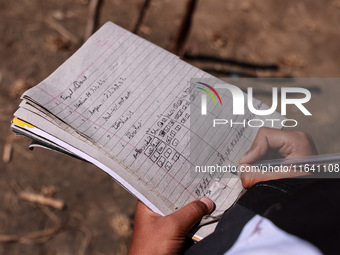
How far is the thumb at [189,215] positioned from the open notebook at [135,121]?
0.11 feet

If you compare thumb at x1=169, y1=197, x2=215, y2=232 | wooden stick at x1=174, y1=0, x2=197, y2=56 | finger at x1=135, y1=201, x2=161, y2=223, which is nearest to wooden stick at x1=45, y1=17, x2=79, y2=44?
wooden stick at x1=174, y1=0, x2=197, y2=56

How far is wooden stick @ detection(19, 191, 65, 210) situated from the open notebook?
96 cm

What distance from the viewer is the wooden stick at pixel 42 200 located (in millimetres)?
1741

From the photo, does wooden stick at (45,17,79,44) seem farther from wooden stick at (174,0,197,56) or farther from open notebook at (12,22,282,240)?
open notebook at (12,22,282,240)

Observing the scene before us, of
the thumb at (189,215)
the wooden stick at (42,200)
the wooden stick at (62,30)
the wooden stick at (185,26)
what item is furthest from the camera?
the wooden stick at (62,30)

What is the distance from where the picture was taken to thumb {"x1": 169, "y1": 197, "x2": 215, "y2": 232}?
2.73 feet

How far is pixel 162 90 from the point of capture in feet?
3.23

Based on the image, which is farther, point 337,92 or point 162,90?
point 337,92

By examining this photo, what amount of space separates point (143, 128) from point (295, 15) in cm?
210

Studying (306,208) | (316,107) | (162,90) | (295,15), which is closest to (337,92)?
(316,107)

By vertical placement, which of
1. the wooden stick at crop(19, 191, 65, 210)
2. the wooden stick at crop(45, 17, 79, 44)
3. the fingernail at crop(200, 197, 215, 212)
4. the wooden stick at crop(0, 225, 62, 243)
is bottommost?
the wooden stick at crop(0, 225, 62, 243)

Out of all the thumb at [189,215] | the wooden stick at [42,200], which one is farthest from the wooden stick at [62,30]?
the thumb at [189,215]

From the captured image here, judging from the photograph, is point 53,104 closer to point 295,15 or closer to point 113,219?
point 113,219

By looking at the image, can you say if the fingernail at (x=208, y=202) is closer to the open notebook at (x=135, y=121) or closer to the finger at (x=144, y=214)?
the open notebook at (x=135, y=121)
